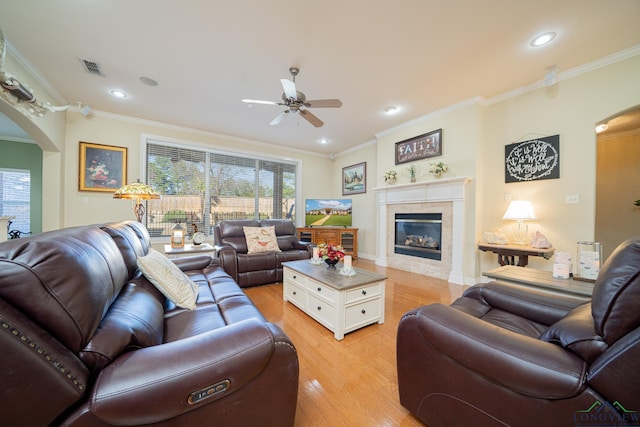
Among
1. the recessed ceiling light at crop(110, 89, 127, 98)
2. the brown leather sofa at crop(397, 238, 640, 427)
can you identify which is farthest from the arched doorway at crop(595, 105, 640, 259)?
the recessed ceiling light at crop(110, 89, 127, 98)

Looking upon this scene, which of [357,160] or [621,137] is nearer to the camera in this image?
[621,137]

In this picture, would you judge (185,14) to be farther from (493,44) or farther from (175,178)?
(175,178)

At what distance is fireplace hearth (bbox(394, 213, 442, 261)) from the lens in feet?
13.0

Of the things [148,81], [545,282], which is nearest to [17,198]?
[148,81]

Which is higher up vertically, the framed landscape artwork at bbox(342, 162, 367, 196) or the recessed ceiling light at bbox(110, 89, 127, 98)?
the recessed ceiling light at bbox(110, 89, 127, 98)

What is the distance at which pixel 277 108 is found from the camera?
12.1ft

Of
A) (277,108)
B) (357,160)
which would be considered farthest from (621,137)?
(277,108)

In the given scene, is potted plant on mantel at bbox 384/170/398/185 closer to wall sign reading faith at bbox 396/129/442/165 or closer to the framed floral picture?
wall sign reading faith at bbox 396/129/442/165

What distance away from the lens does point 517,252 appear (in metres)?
2.90

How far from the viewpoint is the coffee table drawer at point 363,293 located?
2.01 m

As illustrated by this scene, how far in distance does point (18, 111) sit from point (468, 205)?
5962 mm

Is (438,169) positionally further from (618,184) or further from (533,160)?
(618,184)

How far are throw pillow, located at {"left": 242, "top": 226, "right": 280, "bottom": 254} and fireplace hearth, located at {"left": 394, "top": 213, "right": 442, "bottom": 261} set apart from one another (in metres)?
2.45

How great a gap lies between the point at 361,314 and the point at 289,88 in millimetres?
2360
